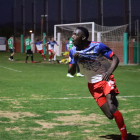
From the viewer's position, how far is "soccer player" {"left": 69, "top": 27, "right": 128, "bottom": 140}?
4.84m

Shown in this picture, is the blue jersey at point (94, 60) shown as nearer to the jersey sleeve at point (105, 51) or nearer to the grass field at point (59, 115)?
the jersey sleeve at point (105, 51)

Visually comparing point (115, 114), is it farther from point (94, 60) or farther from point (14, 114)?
point (14, 114)

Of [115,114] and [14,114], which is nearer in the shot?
[115,114]

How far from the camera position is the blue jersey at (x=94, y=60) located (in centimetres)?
500

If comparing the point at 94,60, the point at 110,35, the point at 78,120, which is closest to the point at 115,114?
the point at 94,60

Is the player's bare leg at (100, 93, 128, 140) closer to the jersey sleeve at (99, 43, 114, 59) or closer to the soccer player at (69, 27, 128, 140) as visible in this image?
the soccer player at (69, 27, 128, 140)

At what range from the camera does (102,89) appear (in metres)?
5.02

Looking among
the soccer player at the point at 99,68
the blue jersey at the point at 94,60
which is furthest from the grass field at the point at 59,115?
the blue jersey at the point at 94,60

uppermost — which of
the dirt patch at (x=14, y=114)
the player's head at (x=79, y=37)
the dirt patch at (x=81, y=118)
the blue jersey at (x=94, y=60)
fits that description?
the player's head at (x=79, y=37)

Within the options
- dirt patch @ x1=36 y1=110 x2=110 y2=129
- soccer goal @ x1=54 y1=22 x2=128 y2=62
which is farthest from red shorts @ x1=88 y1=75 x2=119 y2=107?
soccer goal @ x1=54 y1=22 x2=128 y2=62

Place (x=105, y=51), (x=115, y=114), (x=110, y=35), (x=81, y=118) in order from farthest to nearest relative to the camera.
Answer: (x=110, y=35)
(x=81, y=118)
(x=105, y=51)
(x=115, y=114)

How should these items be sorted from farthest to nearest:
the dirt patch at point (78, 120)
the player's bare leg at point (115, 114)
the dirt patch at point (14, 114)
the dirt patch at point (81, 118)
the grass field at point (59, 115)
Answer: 1. the dirt patch at point (14, 114)
2. the dirt patch at point (81, 118)
3. the dirt patch at point (78, 120)
4. the grass field at point (59, 115)
5. the player's bare leg at point (115, 114)

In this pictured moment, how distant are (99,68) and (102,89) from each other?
0.34m

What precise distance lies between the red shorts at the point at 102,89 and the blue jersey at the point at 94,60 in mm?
85
